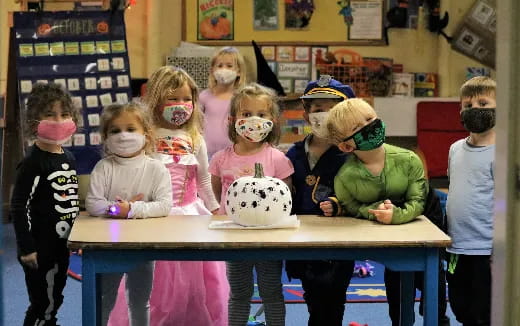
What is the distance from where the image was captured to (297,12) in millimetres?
6941

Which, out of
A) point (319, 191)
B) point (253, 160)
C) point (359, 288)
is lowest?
point (359, 288)

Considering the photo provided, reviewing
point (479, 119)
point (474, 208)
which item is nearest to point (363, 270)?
point (474, 208)

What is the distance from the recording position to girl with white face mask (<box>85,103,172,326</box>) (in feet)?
9.74

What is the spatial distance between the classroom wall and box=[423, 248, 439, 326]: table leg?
4.49 meters

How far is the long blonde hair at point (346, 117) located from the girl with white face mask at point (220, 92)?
1.57 m

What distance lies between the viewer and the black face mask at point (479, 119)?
300 cm

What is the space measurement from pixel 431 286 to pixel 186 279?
1.28 m

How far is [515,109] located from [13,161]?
560 cm

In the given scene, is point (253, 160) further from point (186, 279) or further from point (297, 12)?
point (297, 12)

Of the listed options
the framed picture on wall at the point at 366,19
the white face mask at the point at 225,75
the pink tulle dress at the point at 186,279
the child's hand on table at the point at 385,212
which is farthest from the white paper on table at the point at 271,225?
the framed picture on wall at the point at 366,19

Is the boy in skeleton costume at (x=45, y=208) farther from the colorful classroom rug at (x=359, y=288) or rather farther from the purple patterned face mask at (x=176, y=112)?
the colorful classroom rug at (x=359, y=288)

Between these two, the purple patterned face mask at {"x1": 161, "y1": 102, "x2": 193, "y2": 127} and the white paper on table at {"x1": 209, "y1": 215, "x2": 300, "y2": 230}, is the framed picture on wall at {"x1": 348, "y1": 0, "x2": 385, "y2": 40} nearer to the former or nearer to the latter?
the purple patterned face mask at {"x1": 161, "y1": 102, "x2": 193, "y2": 127}

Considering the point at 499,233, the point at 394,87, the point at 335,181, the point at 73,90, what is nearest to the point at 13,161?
the point at 73,90

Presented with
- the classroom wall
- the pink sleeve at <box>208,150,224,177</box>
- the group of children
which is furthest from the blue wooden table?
the classroom wall
